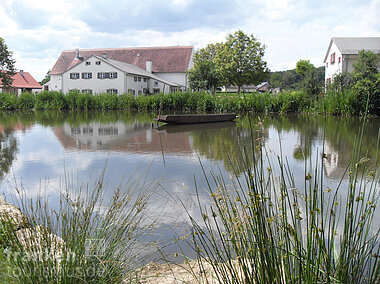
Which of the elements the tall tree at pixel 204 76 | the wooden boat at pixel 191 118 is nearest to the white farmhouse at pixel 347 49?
the tall tree at pixel 204 76

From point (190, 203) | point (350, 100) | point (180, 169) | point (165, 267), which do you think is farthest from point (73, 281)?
point (350, 100)

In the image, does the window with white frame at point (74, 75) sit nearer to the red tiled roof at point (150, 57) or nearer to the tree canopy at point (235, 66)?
the red tiled roof at point (150, 57)

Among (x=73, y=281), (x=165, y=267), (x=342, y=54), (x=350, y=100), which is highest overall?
(x=342, y=54)

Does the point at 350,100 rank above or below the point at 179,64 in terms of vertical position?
below

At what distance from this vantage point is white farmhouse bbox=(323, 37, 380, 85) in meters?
29.8

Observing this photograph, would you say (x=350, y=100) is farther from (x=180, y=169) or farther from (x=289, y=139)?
(x=180, y=169)

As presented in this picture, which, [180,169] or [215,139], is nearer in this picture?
[180,169]

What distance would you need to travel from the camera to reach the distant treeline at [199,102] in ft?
66.1

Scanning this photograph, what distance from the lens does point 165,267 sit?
2951mm

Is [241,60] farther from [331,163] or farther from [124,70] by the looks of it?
[331,163]

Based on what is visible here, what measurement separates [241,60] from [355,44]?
1143cm

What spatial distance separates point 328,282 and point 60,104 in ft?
96.5

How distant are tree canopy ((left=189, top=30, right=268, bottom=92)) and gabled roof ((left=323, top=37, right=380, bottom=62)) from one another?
8124mm

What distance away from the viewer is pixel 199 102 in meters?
25.5
